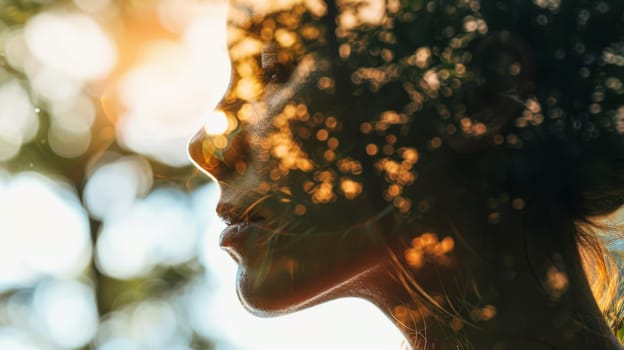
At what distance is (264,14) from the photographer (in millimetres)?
1106

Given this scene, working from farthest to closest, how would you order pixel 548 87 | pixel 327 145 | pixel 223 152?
1. pixel 223 152
2. pixel 327 145
3. pixel 548 87

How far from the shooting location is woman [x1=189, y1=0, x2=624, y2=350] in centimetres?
90

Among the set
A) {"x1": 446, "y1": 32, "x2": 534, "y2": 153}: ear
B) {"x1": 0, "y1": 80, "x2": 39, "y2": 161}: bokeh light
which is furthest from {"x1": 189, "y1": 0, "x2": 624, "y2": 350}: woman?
{"x1": 0, "y1": 80, "x2": 39, "y2": 161}: bokeh light

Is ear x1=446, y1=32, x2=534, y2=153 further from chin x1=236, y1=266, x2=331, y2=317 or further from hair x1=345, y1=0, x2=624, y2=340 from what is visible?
chin x1=236, y1=266, x2=331, y2=317

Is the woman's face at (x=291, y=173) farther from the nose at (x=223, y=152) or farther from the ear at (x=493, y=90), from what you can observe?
the ear at (x=493, y=90)

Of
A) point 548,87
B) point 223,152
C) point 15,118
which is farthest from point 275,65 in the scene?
point 15,118

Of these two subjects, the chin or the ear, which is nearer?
the ear

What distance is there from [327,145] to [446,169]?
186 mm

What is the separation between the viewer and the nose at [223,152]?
3.65ft

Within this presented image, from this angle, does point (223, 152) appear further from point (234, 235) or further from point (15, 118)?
point (15, 118)

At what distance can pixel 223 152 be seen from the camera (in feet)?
3.70

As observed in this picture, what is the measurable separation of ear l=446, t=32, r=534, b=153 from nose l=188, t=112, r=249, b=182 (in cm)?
35

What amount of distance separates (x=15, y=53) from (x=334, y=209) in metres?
4.02

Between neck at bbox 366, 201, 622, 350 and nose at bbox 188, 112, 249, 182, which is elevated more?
neck at bbox 366, 201, 622, 350
